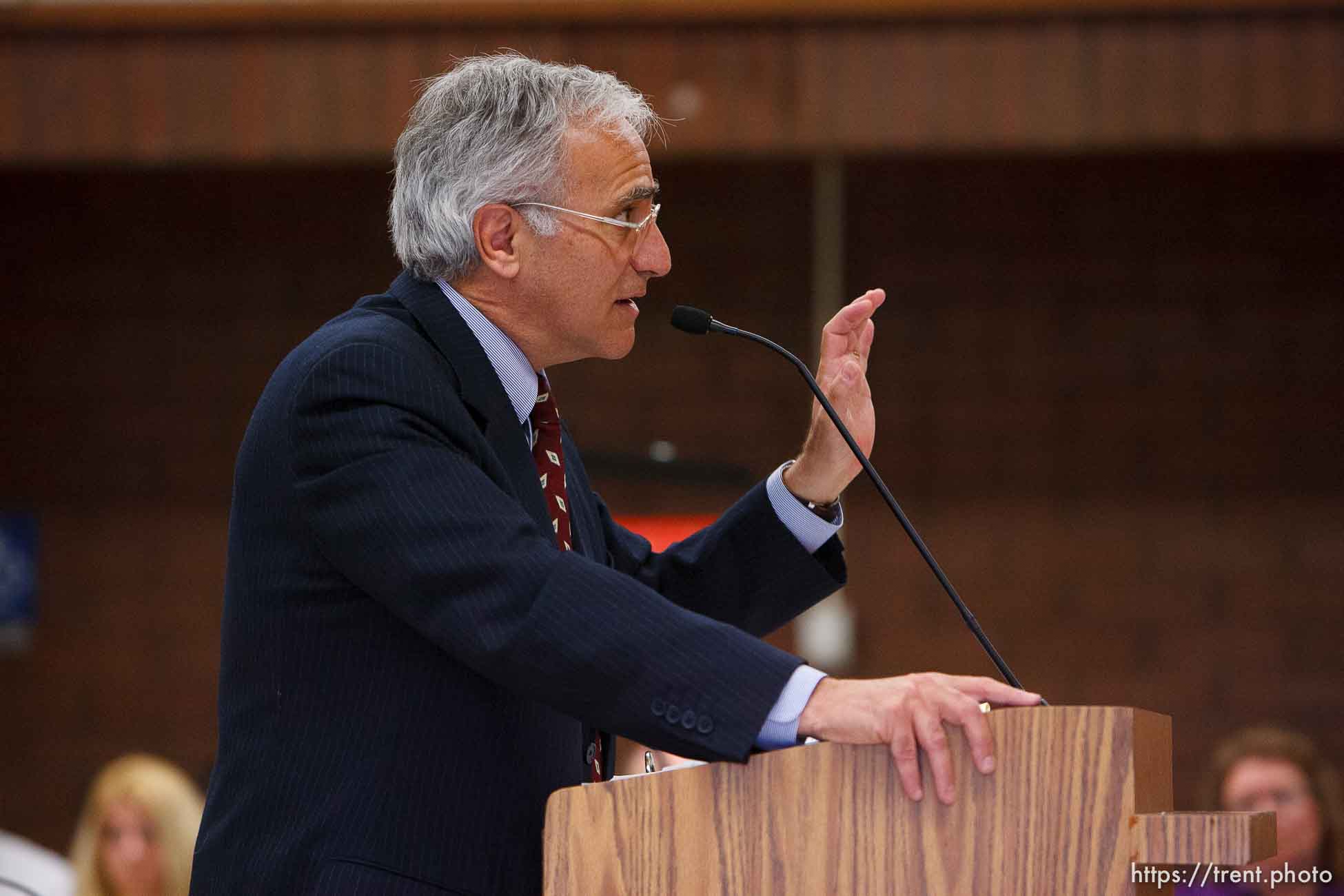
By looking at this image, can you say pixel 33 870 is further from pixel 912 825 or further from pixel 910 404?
pixel 910 404

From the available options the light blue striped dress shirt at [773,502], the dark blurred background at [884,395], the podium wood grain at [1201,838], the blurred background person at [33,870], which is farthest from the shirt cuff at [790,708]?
the dark blurred background at [884,395]

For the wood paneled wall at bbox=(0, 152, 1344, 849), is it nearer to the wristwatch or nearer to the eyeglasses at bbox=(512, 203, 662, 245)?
the wristwatch

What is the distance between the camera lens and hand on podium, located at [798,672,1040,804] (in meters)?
1.22

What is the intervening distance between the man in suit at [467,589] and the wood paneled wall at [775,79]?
2516mm

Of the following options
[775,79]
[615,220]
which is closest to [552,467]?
[615,220]

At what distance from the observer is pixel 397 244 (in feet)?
5.82

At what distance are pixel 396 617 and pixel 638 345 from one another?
147 inches

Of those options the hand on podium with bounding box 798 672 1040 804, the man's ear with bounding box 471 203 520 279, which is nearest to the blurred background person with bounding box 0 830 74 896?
the man's ear with bounding box 471 203 520 279

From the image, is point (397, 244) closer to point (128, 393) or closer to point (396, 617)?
point (396, 617)

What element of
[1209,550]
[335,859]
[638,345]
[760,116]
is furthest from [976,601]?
[335,859]

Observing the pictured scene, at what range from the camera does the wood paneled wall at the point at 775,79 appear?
164 inches

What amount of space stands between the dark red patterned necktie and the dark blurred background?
2595mm

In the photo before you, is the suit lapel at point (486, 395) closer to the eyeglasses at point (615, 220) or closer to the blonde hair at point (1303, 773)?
the eyeglasses at point (615, 220)

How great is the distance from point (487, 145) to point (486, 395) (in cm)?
30
